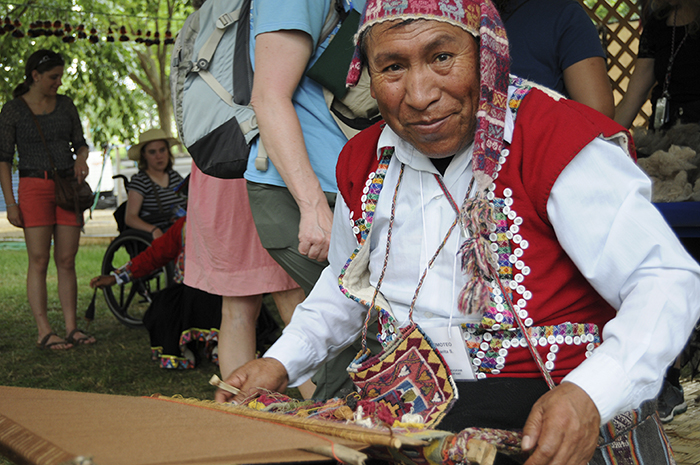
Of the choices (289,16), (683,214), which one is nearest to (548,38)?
(683,214)

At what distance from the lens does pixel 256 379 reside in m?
1.55

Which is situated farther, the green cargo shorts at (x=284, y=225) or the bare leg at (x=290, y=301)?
the bare leg at (x=290, y=301)

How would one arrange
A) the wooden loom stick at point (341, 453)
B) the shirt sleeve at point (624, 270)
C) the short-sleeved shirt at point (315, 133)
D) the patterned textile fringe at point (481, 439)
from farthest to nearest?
the short-sleeved shirt at point (315, 133) → the shirt sleeve at point (624, 270) → the patterned textile fringe at point (481, 439) → the wooden loom stick at point (341, 453)

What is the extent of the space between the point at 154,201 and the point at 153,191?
0.09 metres

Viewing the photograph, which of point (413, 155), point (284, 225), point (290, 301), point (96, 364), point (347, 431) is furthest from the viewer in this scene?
point (96, 364)

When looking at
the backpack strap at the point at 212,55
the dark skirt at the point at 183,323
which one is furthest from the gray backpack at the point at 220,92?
the dark skirt at the point at 183,323

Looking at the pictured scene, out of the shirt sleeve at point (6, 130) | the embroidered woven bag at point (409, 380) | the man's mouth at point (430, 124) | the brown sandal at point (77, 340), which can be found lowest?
the brown sandal at point (77, 340)

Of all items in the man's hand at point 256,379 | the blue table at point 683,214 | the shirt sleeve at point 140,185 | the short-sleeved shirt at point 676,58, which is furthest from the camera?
the shirt sleeve at point 140,185

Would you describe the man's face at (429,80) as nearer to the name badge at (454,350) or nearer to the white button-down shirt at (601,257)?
the white button-down shirt at (601,257)

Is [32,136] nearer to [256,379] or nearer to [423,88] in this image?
[256,379]

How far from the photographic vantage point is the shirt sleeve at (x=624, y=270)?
1.14 metres

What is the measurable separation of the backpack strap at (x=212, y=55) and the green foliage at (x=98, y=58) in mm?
7598

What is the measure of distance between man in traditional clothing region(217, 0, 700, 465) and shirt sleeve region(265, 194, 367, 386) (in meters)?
0.09

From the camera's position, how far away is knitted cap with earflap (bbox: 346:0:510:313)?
4.27 ft
